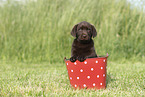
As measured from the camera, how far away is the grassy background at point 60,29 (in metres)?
6.82

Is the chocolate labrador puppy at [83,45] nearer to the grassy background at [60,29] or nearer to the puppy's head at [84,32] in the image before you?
the puppy's head at [84,32]

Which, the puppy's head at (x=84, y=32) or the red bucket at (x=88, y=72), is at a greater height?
the puppy's head at (x=84, y=32)

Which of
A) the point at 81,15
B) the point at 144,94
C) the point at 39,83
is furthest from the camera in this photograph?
the point at 81,15

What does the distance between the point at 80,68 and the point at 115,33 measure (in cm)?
467

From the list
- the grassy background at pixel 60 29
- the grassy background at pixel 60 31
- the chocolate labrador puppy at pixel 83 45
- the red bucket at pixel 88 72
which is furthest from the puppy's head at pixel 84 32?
the grassy background at pixel 60 29

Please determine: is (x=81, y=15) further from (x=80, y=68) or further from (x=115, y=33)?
(x=80, y=68)

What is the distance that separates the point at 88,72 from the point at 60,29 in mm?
4264

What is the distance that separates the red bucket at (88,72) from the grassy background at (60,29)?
Result: 3.53 metres

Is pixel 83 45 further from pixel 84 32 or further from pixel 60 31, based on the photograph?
pixel 60 31

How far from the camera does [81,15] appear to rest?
7434 mm

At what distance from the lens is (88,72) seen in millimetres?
2943

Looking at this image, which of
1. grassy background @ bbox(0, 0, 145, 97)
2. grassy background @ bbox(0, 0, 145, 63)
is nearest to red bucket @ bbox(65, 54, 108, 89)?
grassy background @ bbox(0, 0, 145, 97)

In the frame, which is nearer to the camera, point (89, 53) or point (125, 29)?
point (89, 53)

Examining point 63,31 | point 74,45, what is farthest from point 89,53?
point 63,31
